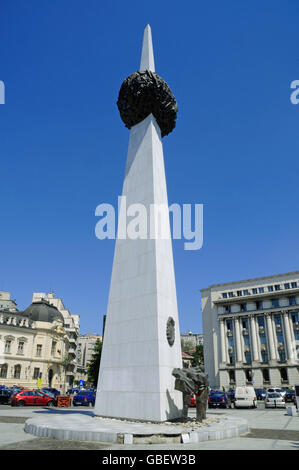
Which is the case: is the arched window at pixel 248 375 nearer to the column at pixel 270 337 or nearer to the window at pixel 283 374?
the column at pixel 270 337

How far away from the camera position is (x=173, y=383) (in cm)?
1396

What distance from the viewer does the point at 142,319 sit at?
14.4 metres

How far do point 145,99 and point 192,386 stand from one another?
1528 centimetres

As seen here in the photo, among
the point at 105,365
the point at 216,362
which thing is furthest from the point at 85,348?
the point at 105,365

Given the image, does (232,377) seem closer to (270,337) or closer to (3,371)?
(270,337)

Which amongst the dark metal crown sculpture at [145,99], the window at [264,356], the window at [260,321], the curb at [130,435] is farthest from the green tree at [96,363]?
the curb at [130,435]

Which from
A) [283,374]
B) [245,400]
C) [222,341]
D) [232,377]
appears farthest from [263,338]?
[245,400]

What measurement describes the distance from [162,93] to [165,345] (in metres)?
14.2

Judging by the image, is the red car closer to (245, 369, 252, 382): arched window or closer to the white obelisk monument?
the white obelisk monument

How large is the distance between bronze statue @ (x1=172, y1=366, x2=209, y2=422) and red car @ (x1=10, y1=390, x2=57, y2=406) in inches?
738

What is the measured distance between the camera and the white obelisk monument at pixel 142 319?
13.2 m

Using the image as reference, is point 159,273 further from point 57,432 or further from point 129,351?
point 57,432

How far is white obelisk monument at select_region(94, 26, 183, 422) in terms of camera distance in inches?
521

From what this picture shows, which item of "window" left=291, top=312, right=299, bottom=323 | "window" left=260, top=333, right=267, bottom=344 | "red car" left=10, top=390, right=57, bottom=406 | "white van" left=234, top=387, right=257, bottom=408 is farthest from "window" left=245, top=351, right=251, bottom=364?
"red car" left=10, top=390, right=57, bottom=406
